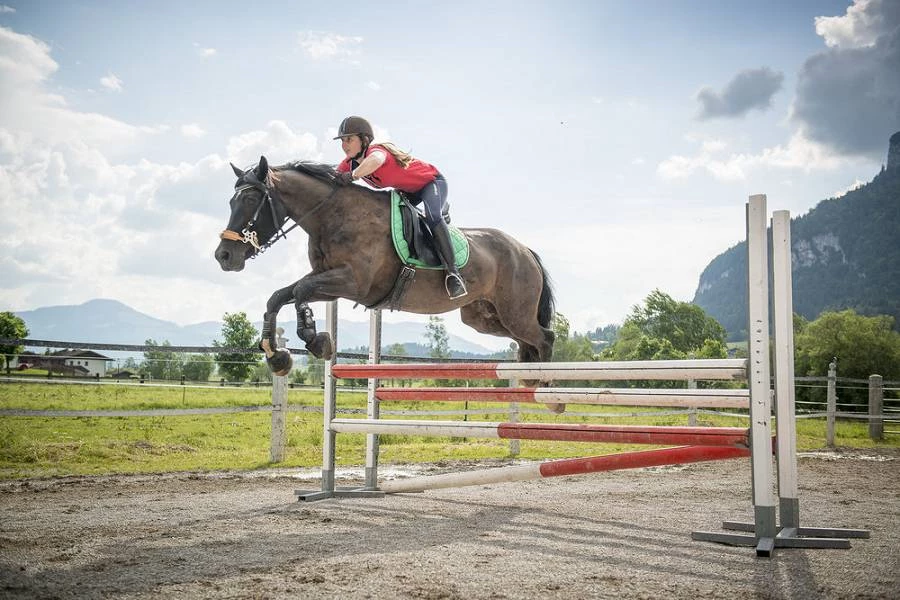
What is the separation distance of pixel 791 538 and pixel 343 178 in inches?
145

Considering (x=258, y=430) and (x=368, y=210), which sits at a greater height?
(x=368, y=210)

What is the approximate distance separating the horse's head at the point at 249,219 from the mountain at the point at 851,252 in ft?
482

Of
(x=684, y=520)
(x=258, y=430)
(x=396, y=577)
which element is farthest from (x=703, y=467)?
(x=258, y=430)

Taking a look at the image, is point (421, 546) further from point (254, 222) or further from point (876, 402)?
point (876, 402)

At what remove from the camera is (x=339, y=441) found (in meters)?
12.8

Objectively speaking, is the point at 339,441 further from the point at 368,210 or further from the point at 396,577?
the point at 396,577

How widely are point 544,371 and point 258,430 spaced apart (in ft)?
39.7

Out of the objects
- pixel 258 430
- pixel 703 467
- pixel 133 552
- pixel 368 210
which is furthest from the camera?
pixel 258 430

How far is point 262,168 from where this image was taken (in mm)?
4855

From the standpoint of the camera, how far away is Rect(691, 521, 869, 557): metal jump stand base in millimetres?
3582

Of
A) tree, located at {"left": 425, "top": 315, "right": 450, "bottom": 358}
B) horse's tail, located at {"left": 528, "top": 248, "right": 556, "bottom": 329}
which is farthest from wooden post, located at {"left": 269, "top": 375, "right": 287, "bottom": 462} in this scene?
tree, located at {"left": 425, "top": 315, "right": 450, "bottom": 358}

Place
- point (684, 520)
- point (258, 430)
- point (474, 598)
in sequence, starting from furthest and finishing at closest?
point (258, 430), point (684, 520), point (474, 598)

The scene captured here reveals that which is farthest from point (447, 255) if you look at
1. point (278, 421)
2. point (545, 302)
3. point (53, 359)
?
point (53, 359)

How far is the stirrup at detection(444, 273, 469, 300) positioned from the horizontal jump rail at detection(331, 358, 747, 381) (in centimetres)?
63
